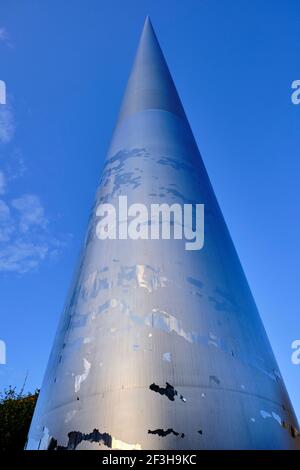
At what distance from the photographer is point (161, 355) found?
2777mm

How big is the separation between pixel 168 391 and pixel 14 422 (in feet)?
49.7

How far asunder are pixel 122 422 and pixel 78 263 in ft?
7.15

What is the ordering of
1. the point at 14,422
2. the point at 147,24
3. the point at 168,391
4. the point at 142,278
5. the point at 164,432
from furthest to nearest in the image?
the point at 14,422, the point at 147,24, the point at 142,278, the point at 168,391, the point at 164,432

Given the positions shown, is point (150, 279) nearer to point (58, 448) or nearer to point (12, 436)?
point (58, 448)

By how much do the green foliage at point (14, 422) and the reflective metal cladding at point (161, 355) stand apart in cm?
1334

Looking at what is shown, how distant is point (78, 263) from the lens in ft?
14.0

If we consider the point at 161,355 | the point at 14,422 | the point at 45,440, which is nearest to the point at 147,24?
the point at 161,355

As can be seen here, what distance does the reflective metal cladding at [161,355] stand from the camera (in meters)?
2.47

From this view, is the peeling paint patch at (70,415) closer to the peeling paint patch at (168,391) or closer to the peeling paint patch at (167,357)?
the peeling paint patch at (168,391)

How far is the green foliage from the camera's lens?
13.9 meters

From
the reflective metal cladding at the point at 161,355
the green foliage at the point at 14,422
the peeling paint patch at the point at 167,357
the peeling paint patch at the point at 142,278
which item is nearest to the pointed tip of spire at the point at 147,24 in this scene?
the reflective metal cladding at the point at 161,355

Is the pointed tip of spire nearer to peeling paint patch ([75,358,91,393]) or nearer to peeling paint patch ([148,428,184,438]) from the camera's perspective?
peeling paint patch ([75,358,91,393])

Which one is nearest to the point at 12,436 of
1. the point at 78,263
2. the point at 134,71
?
the point at 78,263

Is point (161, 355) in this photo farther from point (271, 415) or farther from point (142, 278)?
point (271, 415)
